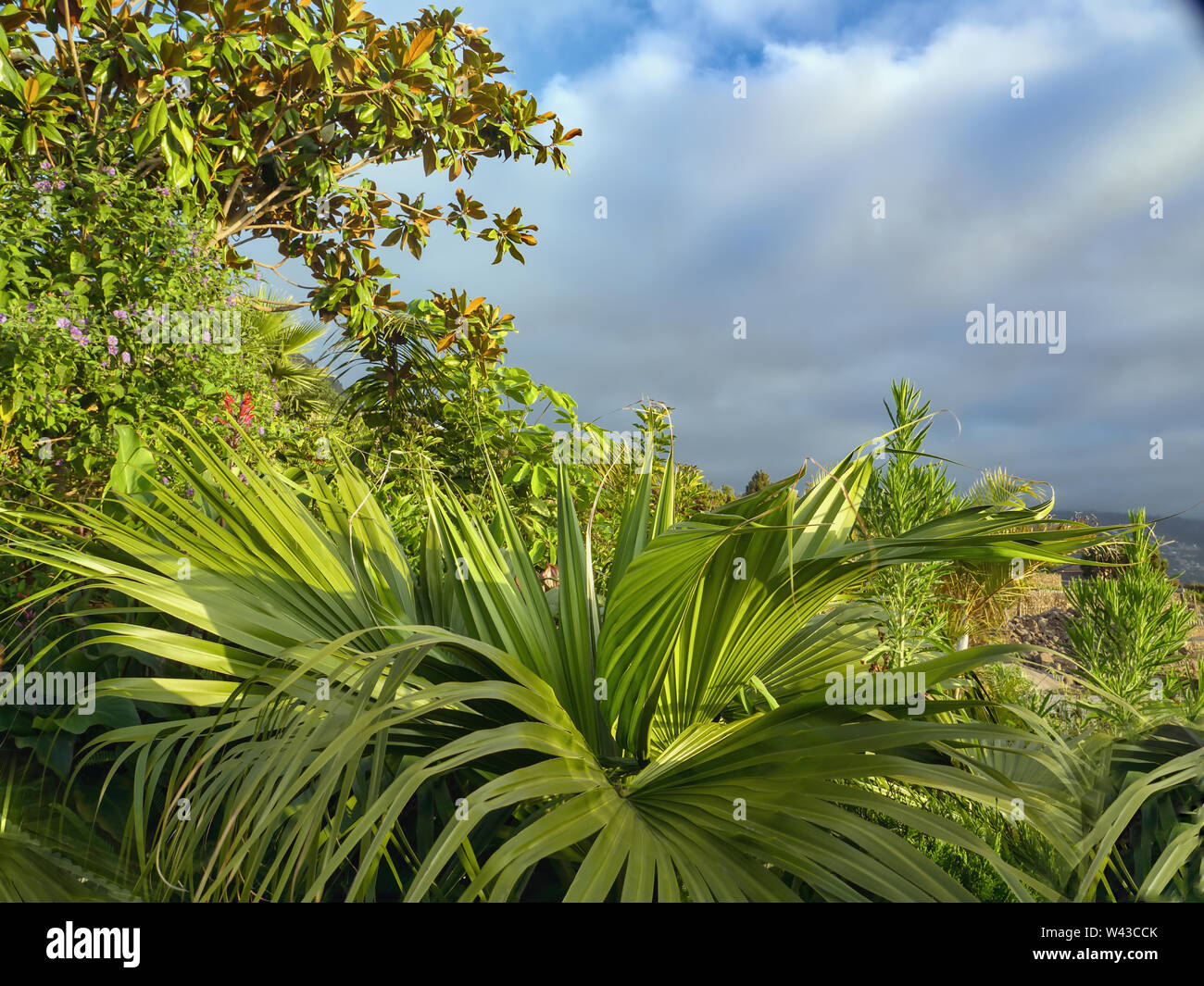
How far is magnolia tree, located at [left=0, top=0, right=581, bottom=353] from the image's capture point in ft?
11.5

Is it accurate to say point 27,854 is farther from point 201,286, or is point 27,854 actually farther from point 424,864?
point 201,286

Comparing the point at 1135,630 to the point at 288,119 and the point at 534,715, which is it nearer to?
the point at 534,715

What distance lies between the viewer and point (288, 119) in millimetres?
4145

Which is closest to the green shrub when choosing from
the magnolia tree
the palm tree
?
the palm tree

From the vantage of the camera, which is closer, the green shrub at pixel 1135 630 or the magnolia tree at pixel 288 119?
the green shrub at pixel 1135 630

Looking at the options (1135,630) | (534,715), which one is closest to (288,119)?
(534,715)

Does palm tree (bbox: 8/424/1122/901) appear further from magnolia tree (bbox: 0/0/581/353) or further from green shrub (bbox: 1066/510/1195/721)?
magnolia tree (bbox: 0/0/581/353)

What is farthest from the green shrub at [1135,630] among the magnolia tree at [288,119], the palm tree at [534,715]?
the magnolia tree at [288,119]

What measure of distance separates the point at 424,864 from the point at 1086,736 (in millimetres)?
1939

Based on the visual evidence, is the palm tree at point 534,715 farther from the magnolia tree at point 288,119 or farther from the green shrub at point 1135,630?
the magnolia tree at point 288,119

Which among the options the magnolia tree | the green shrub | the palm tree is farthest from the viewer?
the magnolia tree

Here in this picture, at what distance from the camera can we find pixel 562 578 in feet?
6.60

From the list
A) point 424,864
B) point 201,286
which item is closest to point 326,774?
point 424,864

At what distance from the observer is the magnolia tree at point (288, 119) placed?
138 inches
